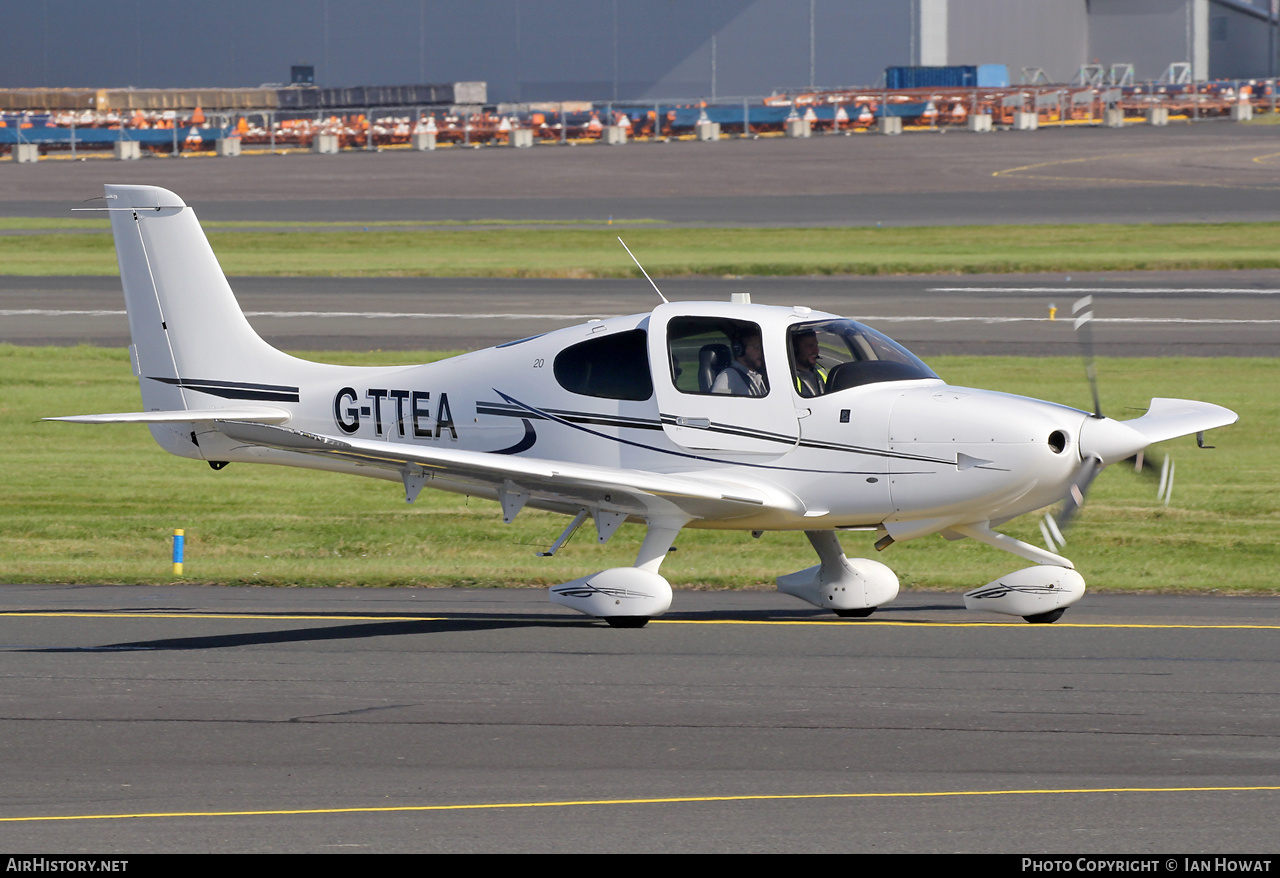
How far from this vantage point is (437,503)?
19.2 metres

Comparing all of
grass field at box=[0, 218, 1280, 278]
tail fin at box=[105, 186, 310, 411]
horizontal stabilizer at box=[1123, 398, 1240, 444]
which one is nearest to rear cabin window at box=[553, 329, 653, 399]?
tail fin at box=[105, 186, 310, 411]

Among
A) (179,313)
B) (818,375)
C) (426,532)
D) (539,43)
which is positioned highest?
(539,43)

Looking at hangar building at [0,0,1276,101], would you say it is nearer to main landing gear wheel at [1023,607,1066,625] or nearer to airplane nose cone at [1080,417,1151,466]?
main landing gear wheel at [1023,607,1066,625]

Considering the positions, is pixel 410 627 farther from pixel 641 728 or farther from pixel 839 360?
pixel 839 360

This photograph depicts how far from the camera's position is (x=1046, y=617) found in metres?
11.6

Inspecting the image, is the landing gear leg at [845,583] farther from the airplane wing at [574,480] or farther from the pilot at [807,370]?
the pilot at [807,370]

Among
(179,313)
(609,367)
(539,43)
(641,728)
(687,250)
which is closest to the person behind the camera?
(641,728)

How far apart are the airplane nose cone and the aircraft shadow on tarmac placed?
7.57ft

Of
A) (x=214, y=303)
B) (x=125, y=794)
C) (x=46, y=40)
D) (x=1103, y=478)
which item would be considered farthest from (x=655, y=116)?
(x=125, y=794)

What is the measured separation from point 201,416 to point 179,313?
1640mm

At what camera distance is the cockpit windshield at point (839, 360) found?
11375 mm

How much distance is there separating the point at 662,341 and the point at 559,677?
270 centimetres

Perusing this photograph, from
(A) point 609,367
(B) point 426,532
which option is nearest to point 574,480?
(A) point 609,367

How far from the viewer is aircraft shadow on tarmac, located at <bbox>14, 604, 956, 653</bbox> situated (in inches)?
454
